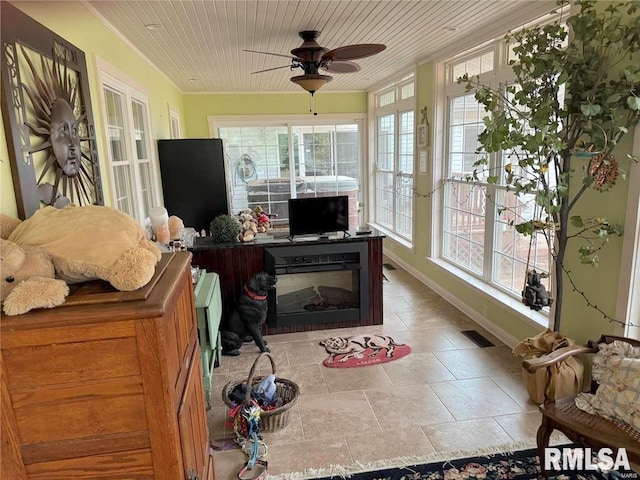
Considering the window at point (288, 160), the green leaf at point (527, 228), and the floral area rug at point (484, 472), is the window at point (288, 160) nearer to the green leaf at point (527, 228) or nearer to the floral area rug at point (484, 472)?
the green leaf at point (527, 228)

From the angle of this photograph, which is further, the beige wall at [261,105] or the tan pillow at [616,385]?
the beige wall at [261,105]

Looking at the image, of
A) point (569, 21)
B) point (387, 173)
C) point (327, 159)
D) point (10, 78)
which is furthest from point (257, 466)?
point (327, 159)

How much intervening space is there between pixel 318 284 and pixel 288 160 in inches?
147

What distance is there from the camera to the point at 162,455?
116 cm

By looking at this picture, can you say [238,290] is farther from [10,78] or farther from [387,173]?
[387,173]

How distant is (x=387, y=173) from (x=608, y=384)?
491 cm

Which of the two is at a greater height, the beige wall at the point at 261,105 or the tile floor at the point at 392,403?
the beige wall at the point at 261,105

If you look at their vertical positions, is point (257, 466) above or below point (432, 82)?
below

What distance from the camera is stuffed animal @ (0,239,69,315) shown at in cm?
102

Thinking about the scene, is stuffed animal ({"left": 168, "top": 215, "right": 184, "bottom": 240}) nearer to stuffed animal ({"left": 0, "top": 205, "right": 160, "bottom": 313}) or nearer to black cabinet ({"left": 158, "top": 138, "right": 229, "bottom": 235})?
black cabinet ({"left": 158, "top": 138, "right": 229, "bottom": 235})

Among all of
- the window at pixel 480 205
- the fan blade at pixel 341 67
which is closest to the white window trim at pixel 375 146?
the window at pixel 480 205

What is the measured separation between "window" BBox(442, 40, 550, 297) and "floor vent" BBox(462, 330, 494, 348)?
18.1 inches

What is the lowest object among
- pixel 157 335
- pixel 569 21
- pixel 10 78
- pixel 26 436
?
pixel 26 436

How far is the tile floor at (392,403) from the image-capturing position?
235cm
